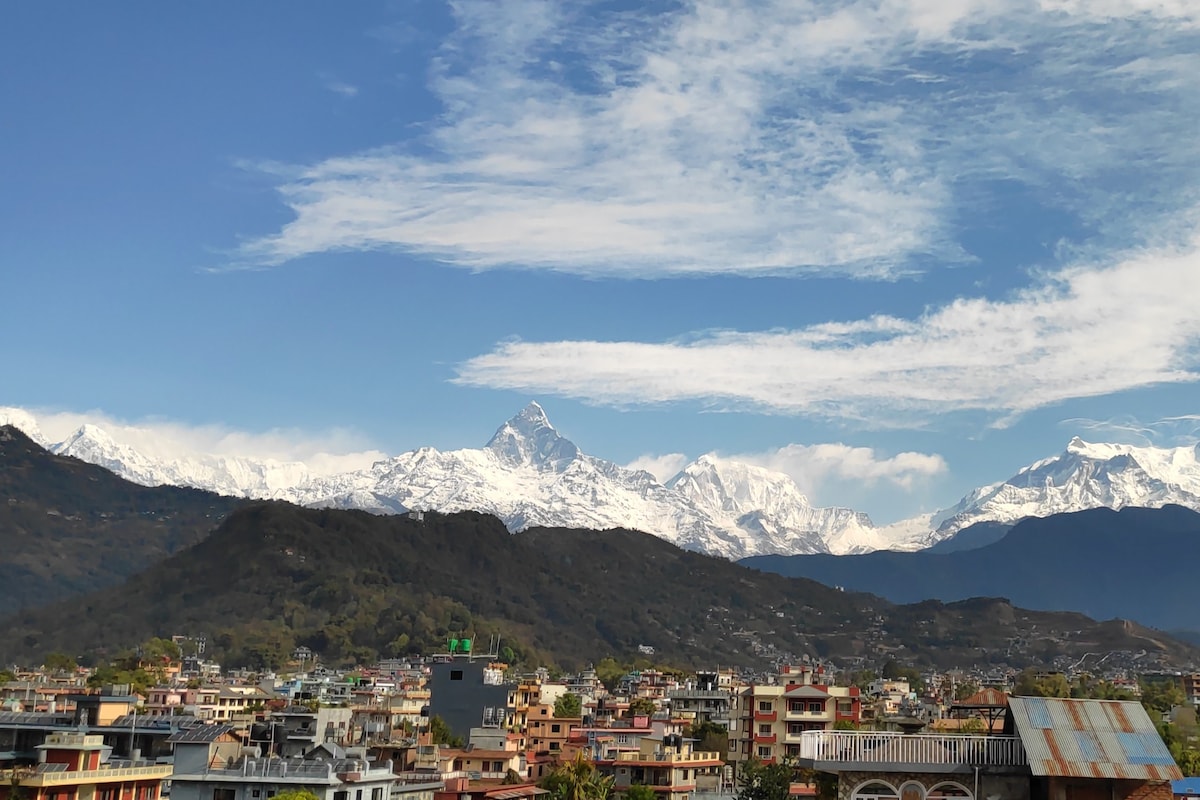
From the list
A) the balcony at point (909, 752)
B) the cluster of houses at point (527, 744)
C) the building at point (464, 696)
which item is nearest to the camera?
the cluster of houses at point (527, 744)

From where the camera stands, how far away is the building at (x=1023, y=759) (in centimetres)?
2962

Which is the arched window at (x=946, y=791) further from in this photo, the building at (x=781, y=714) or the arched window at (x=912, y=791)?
the building at (x=781, y=714)

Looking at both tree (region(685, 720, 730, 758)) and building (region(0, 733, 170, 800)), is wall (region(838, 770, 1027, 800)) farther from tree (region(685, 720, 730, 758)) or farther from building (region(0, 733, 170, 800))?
tree (region(685, 720, 730, 758))

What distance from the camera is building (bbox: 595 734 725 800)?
10194cm

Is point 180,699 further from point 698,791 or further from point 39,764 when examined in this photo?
point 39,764

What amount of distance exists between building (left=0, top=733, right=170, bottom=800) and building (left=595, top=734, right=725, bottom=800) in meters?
35.1

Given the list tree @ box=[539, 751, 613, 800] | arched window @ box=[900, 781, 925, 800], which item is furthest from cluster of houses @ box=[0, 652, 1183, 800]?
tree @ box=[539, 751, 613, 800]

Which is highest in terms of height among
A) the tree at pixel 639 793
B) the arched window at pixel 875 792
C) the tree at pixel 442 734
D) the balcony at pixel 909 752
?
the balcony at pixel 909 752

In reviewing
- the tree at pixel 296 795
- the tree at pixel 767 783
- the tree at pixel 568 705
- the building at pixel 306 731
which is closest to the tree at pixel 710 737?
the tree at pixel 767 783

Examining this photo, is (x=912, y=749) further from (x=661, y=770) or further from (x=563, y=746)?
(x=563, y=746)

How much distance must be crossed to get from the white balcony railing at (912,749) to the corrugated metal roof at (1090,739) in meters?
0.58

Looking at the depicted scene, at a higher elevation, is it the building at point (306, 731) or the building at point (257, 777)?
the building at point (306, 731)

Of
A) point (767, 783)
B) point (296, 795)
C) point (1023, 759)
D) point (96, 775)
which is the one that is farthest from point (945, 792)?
point (767, 783)

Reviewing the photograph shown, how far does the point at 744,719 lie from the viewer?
125188 millimetres
